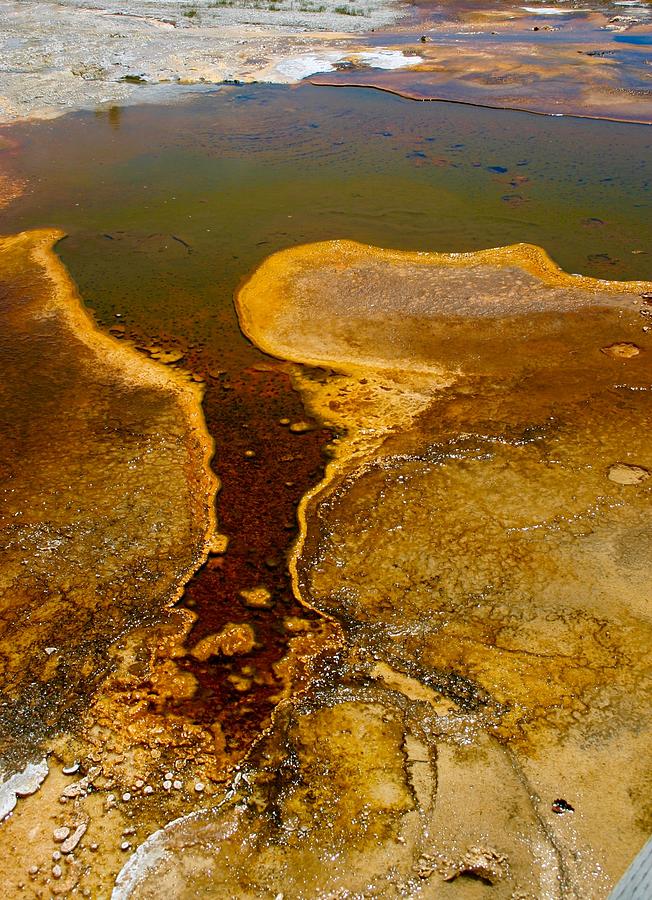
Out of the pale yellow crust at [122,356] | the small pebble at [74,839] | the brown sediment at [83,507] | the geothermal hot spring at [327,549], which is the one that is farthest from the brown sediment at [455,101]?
the small pebble at [74,839]

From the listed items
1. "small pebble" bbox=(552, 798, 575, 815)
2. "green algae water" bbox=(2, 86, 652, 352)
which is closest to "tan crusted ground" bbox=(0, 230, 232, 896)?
"green algae water" bbox=(2, 86, 652, 352)

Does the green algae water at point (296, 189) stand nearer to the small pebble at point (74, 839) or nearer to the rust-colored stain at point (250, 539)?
the rust-colored stain at point (250, 539)

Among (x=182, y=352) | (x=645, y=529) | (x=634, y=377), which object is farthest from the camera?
(x=182, y=352)

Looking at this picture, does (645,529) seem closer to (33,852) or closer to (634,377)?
(634,377)

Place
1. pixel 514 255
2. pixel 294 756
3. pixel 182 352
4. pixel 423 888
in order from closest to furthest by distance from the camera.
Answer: pixel 423 888 → pixel 294 756 → pixel 182 352 → pixel 514 255

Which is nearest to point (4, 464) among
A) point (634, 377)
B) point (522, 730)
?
point (522, 730)
